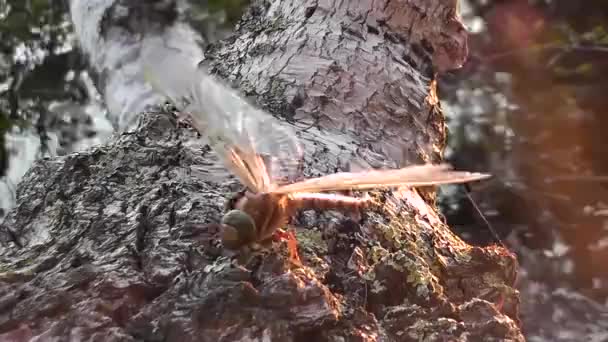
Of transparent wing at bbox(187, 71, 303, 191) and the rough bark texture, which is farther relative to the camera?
transparent wing at bbox(187, 71, 303, 191)

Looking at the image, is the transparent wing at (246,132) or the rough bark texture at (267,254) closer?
the rough bark texture at (267,254)

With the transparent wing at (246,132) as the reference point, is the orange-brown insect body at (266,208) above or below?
below

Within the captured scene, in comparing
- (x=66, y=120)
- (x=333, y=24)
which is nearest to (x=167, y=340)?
(x=333, y=24)

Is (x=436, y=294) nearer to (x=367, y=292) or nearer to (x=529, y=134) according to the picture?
(x=367, y=292)

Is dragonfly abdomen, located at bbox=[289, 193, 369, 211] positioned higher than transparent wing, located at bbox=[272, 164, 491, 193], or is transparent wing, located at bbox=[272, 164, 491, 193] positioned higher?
transparent wing, located at bbox=[272, 164, 491, 193]

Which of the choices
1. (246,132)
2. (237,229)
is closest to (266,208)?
(237,229)
